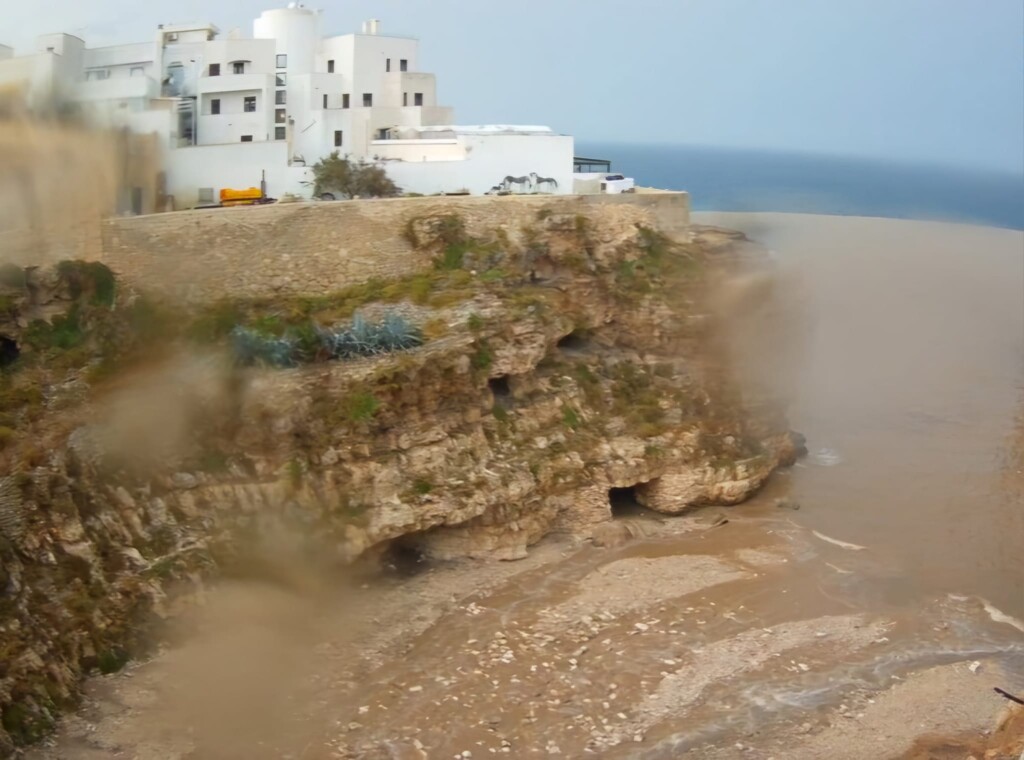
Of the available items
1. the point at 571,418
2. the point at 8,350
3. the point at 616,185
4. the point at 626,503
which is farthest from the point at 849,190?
the point at 8,350

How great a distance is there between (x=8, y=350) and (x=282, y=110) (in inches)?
379

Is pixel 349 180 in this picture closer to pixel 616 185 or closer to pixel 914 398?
pixel 616 185

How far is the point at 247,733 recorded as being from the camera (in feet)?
45.1

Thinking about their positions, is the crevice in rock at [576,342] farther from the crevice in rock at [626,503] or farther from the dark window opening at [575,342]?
the crevice in rock at [626,503]

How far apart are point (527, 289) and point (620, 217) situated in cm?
319

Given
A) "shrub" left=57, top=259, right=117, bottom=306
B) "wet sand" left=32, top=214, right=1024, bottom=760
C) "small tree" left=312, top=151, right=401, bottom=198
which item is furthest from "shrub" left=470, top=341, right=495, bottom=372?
"small tree" left=312, top=151, right=401, bottom=198

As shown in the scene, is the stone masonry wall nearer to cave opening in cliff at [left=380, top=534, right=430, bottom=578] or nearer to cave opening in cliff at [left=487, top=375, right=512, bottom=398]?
cave opening in cliff at [left=487, top=375, right=512, bottom=398]

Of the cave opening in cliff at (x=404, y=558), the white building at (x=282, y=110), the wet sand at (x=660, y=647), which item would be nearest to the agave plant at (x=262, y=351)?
the cave opening in cliff at (x=404, y=558)

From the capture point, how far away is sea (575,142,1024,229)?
4922 cm

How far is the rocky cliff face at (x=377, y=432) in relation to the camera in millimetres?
15359

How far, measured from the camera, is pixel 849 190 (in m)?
61.9

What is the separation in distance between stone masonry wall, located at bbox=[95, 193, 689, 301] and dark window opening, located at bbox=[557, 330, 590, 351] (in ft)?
7.76

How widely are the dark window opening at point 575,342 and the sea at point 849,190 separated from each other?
17.8 m

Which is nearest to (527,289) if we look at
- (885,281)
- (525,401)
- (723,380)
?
(525,401)
